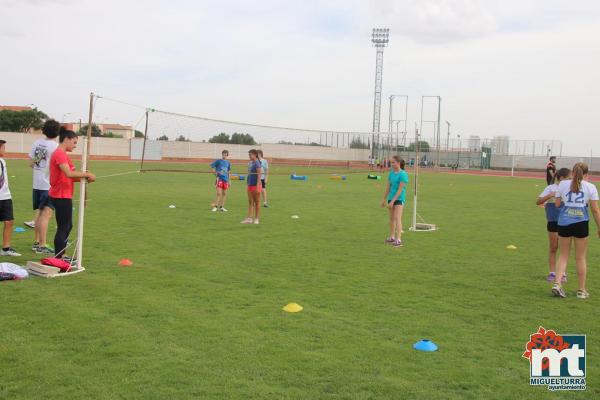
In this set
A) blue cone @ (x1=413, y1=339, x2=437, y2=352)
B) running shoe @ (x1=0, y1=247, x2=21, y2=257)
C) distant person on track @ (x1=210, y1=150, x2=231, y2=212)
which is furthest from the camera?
distant person on track @ (x1=210, y1=150, x2=231, y2=212)

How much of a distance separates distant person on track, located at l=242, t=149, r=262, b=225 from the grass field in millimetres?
1865

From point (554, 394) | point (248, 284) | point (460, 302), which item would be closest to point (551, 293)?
point (460, 302)

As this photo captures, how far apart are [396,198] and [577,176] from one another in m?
4.85

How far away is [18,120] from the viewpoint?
3179 inches

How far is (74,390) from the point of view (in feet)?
15.0

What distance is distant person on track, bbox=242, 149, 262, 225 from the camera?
14852mm

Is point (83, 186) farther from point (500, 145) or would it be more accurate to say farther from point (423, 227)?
point (500, 145)

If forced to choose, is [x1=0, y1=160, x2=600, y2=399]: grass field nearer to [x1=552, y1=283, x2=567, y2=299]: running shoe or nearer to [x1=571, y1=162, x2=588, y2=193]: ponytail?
[x1=552, y1=283, x2=567, y2=299]: running shoe

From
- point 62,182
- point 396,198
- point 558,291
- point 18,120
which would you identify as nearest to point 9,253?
point 62,182

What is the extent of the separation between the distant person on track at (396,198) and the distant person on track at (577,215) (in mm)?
4467

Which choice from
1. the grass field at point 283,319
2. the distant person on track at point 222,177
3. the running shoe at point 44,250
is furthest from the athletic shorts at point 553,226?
the distant person on track at point 222,177

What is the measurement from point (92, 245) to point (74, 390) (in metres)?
6.82

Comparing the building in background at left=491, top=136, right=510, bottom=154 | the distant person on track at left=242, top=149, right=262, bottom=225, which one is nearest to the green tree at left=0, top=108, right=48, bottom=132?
the building in background at left=491, top=136, right=510, bottom=154

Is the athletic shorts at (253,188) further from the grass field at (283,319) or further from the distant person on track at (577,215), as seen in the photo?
the distant person on track at (577,215)
